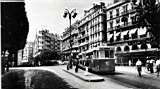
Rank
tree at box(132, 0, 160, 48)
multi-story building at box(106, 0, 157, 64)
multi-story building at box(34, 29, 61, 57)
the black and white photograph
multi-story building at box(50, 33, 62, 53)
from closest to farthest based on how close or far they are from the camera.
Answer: the black and white photograph < tree at box(132, 0, 160, 48) < multi-story building at box(106, 0, 157, 64) < multi-story building at box(34, 29, 61, 57) < multi-story building at box(50, 33, 62, 53)

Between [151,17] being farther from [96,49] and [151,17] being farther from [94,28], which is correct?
[94,28]

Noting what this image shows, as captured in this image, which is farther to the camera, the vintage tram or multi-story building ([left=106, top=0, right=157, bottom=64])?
multi-story building ([left=106, top=0, right=157, bottom=64])

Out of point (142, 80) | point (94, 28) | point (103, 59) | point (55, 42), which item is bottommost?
point (142, 80)

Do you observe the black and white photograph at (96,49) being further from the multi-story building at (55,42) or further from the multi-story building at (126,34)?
the multi-story building at (55,42)

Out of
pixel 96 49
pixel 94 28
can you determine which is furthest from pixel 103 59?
pixel 94 28

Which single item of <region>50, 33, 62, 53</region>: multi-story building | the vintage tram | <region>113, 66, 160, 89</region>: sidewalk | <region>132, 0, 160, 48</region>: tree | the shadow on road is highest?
<region>50, 33, 62, 53</region>: multi-story building

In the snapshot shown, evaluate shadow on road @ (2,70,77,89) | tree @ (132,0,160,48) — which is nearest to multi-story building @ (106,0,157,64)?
tree @ (132,0,160,48)

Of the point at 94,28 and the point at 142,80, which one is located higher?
the point at 94,28

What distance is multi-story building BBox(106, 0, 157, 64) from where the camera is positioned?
1857 inches

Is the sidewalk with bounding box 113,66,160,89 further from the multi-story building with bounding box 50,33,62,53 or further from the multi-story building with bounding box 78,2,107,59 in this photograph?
the multi-story building with bounding box 50,33,62,53

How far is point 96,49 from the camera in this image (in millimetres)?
23312

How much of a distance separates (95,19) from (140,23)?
37.1 m

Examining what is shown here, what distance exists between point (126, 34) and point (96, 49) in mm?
29530

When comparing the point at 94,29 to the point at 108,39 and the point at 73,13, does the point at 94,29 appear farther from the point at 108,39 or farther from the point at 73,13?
the point at 73,13
